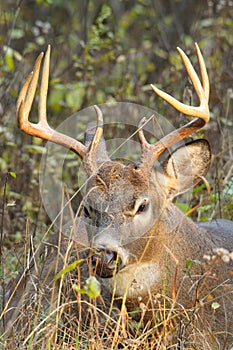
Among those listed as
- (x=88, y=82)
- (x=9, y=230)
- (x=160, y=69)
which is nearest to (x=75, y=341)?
(x=9, y=230)

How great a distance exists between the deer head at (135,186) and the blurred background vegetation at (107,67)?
553 mm

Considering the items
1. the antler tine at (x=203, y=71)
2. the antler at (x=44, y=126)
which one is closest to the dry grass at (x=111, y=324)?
the antler at (x=44, y=126)

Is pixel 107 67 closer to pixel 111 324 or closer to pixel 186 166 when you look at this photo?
pixel 186 166

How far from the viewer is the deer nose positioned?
433 centimetres

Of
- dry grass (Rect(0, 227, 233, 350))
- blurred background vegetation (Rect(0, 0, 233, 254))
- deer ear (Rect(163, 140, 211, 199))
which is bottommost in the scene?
blurred background vegetation (Rect(0, 0, 233, 254))

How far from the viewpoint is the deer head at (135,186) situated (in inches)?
181

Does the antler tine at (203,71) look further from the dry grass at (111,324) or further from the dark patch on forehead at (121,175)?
the dry grass at (111,324)

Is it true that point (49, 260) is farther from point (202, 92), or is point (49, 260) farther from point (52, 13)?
point (52, 13)

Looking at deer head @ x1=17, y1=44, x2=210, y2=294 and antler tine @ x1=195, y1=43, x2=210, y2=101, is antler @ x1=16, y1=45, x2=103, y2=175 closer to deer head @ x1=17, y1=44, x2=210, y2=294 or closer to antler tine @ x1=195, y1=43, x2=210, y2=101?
deer head @ x1=17, y1=44, x2=210, y2=294

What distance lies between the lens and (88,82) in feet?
28.0

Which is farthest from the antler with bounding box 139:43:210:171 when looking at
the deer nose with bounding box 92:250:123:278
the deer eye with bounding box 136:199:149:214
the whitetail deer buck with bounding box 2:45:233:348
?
the deer nose with bounding box 92:250:123:278

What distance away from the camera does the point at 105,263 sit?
14.2 feet

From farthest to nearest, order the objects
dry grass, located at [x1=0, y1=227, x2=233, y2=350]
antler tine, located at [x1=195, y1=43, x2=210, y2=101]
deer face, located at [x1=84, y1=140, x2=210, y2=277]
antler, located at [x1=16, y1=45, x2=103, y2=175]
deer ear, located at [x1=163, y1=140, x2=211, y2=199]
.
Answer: deer ear, located at [x1=163, y1=140, x2=211, y2=199] → antler, located at [x1=16, y1=45, x2=103, y2=175] → antler tine, located at [x1=195, y1=43, x2=210, y2=101] → deer face, located at [x1=84, y1=140, x2=210, y2=277] → dry grass, located at [x1=0, y1=227, x2=233, y2=350]

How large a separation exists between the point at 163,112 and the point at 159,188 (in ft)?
10.4
